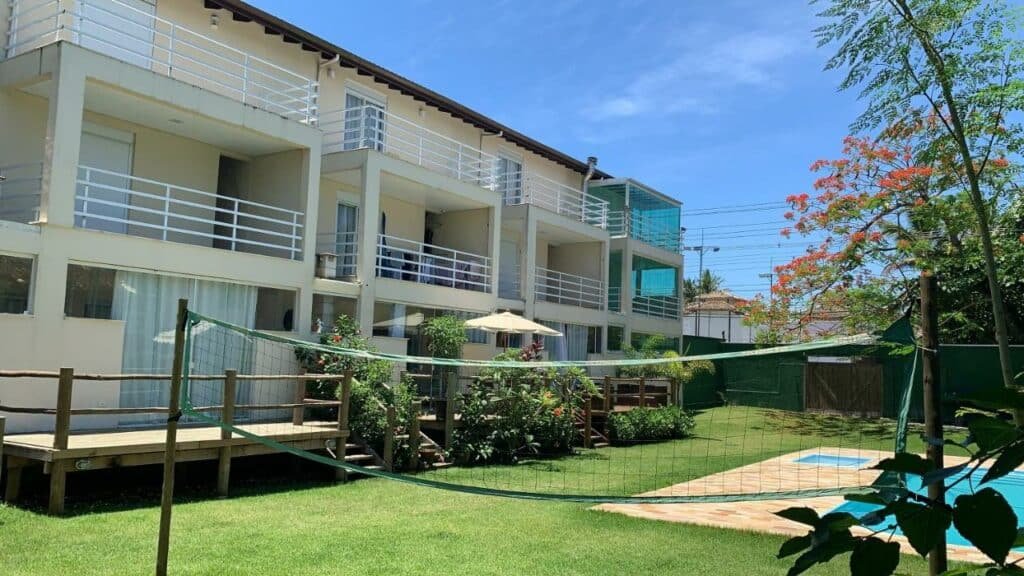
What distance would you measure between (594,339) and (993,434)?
24810mm

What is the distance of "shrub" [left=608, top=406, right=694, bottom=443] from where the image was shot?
18.3 metres

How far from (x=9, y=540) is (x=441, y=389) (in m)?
10.3

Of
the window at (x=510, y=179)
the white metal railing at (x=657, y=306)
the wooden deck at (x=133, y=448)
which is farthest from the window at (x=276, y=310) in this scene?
the white metal railing at (x=657, y=306)

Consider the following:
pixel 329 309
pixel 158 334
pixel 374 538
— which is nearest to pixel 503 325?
pixel 329 309

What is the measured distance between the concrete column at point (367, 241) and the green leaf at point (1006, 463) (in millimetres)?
15715

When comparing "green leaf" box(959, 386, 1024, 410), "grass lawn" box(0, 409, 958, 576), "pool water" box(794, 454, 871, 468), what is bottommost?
"pool water" box(794, 454, 871, 468)

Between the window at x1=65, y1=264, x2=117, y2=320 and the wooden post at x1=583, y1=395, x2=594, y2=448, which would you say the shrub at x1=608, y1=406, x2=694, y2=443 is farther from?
the window at x1=65, y1=264, x2=117, y2=320

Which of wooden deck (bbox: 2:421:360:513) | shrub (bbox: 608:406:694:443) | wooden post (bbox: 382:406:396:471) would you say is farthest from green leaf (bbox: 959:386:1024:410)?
shrub (bbox: 608:406:694:443)

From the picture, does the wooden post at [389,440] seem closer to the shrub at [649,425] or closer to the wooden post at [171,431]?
the wooden post at [171,431]

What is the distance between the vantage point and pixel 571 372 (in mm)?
16797

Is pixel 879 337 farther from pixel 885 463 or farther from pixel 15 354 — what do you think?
pixel 15 354

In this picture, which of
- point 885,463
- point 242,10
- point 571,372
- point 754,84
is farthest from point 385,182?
point 885,463

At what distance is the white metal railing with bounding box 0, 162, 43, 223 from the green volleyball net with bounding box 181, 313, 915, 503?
351cm

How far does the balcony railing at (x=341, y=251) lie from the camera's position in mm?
16969
